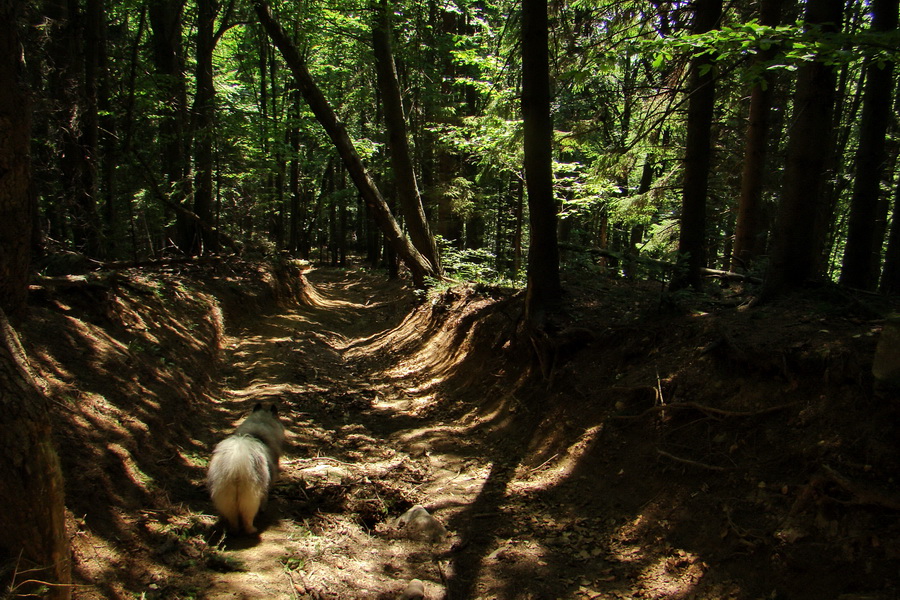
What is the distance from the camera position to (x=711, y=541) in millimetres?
3559

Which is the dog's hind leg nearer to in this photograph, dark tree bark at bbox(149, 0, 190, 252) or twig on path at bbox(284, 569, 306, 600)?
twig on path at bbox(284, 569, 306, 600)

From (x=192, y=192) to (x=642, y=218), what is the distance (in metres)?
12.3

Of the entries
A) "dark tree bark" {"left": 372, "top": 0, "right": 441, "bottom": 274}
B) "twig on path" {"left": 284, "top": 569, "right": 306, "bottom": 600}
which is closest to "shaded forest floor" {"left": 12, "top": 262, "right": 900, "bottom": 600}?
"twig on path" {"left": 284, "top": 569, "right": 306, "bottom": 600}

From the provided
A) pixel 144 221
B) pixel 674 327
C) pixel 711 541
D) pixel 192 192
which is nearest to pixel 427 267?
pixel 192 192

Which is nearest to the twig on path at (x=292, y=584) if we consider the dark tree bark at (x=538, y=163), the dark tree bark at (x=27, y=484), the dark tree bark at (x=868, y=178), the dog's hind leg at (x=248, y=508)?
the dog's hind leg at (x=248, y=508)

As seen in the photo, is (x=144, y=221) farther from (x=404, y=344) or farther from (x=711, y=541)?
(x=711, y=541)

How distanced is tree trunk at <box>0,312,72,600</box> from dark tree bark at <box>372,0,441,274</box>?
36.3 ft

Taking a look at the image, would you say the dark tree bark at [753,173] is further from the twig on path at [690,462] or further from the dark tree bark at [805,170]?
the twig on path at [690,462]

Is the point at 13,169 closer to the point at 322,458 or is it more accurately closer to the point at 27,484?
the point at 27,484

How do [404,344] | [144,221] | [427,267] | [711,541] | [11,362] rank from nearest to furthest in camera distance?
[11,362]
[711,541]
[404,344]
[427,267]
[144,221]

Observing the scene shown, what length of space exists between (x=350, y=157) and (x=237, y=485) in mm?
10580

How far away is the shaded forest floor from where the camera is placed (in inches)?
129

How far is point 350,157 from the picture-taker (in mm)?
13078

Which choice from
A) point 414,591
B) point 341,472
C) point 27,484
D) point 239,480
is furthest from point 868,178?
point 27,484
